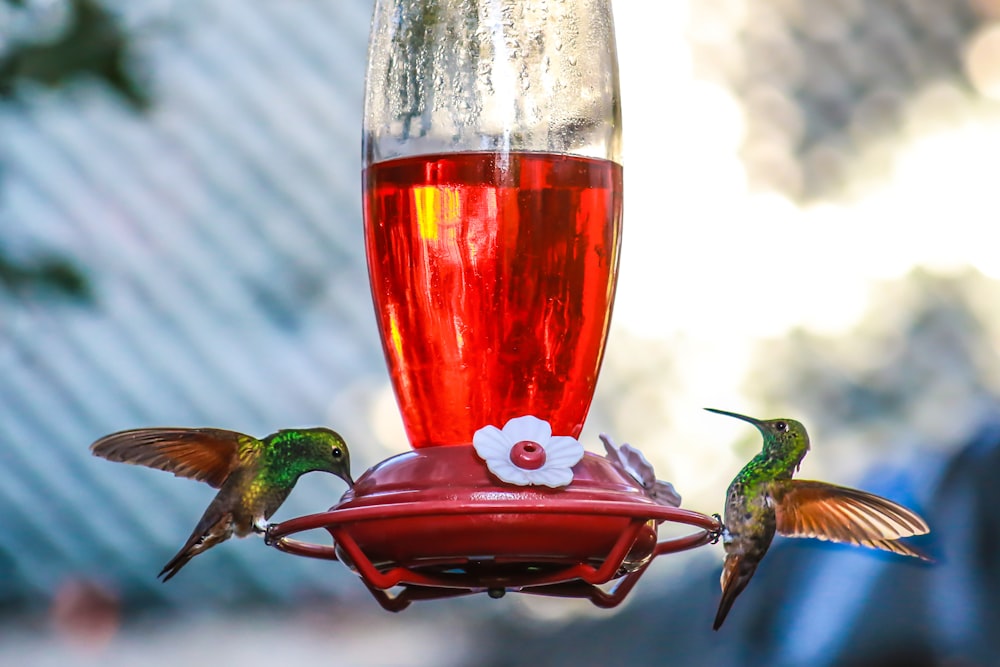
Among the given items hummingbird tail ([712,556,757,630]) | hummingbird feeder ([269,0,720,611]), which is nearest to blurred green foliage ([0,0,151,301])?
hummingbird feeder ([269,0,720,611])

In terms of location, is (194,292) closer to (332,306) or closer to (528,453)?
(332,306)

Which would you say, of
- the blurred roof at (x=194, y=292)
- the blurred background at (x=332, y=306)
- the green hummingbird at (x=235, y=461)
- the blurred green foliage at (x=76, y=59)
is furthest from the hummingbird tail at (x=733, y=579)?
the blurred roof at (x=194, y=292)

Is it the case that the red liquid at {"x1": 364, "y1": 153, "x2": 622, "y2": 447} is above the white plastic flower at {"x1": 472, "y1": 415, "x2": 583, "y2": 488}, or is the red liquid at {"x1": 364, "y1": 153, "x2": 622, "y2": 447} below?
above

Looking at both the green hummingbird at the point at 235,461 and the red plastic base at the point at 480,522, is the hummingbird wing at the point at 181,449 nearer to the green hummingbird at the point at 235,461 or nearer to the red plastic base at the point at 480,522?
the green hummingbird at the point at 235,461

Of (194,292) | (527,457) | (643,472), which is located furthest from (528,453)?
(194,292)

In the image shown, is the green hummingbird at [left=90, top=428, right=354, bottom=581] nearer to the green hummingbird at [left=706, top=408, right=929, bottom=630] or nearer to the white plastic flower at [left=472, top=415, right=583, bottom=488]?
the white plastic flower at [left=472, top=415, right=583, bottom=488]

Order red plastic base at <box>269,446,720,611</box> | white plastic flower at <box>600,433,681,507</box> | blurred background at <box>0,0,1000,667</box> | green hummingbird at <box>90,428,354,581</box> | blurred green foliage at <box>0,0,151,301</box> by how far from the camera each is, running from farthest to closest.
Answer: blurred background at <box>0,0,1000,667</box>, blurred green foliage at <box>0,0,151,301</box>, green hummingbird at <box>90,428,354,581</box>, white plastic flower at <box>600,433,681,507</box>, red plastic base at <box>269,446,720,611</box>

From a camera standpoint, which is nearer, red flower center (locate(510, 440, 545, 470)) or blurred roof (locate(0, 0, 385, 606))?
red flower center (locate(510, 440, 545, 470))
